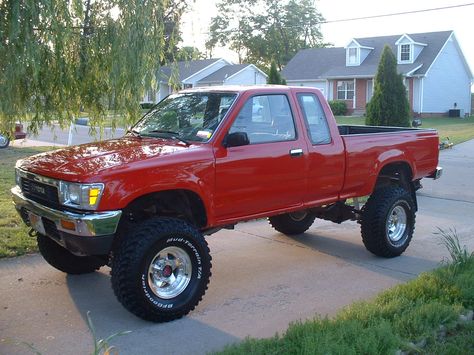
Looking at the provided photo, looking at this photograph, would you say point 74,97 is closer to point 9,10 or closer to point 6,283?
point 9,10

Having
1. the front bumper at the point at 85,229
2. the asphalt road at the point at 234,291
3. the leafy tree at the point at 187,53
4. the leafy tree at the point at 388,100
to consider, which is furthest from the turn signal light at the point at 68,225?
the leafy tree at the point at 388,100

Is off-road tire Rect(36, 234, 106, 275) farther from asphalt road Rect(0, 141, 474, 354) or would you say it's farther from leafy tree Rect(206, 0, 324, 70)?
leafy tree Rect(206, 0, 324, 70)

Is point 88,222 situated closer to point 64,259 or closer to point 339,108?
point 64,259

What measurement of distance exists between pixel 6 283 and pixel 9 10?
2.72 metres

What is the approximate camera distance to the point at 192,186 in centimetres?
510

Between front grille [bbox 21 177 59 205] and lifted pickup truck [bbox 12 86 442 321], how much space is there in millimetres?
18

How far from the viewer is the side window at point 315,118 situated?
625 cm

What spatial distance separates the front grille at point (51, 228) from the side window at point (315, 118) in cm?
277

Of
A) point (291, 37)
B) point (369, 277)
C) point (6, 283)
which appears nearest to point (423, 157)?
point (369, 277)

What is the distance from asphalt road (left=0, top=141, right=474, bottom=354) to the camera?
181 inches

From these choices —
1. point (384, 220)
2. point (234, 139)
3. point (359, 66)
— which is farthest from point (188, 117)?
point (359, 66)

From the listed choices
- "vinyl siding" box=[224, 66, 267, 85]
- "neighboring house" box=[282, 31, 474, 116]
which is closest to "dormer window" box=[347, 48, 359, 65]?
"neighboring house" box=[282, 31, 474, 116]

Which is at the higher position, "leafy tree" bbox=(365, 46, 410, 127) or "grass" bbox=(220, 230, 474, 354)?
"leafy tree" bbox=(365, 46, 410, 127)

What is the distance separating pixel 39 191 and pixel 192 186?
4.34 feet
